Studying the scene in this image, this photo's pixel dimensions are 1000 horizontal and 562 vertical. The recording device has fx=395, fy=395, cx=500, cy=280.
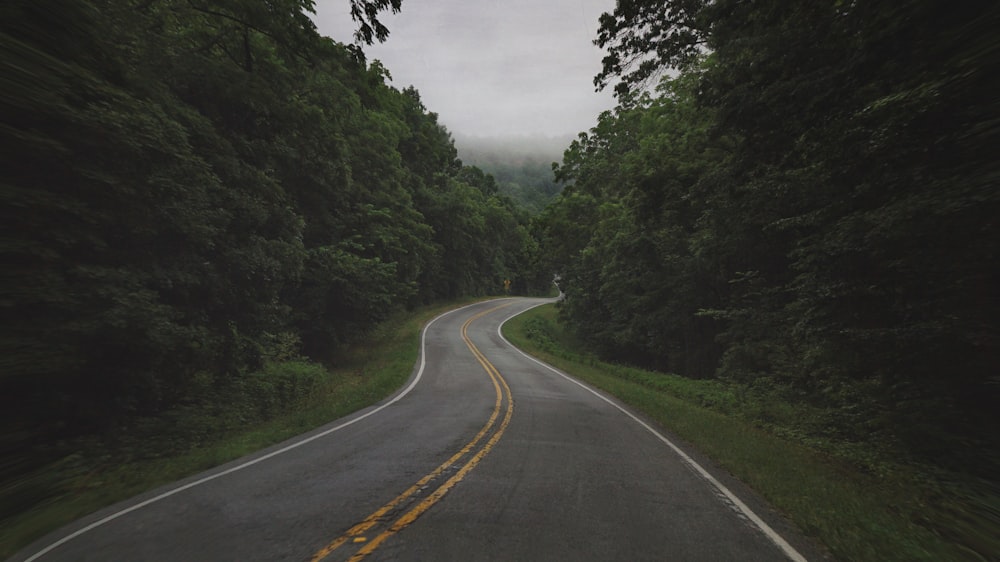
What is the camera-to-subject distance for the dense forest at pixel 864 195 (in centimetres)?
493

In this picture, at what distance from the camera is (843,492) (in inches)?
216

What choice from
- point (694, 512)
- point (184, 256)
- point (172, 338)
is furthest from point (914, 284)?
point (184, 256)

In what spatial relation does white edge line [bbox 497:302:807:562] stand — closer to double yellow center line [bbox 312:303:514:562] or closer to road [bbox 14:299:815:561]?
road [bbox 14:299:815:561]

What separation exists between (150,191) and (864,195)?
41.3 feet

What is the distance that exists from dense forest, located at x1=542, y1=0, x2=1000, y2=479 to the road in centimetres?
352

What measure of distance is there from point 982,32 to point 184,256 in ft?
44.9

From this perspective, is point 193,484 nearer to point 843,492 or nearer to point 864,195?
point 843,492

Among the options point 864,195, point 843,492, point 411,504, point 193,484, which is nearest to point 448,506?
point 411,504

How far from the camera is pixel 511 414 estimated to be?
9727 mm

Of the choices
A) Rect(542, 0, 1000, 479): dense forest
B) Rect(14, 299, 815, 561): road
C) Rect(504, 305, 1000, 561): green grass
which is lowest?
Rect(504, 305, 1000, 561): green grass

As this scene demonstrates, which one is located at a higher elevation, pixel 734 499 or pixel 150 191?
pixel 150 191

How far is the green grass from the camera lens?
161 inches

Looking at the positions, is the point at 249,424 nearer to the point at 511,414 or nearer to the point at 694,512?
the point at 511,414

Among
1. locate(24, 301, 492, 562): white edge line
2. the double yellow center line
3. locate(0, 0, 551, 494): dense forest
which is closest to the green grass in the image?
the double yellow center line
